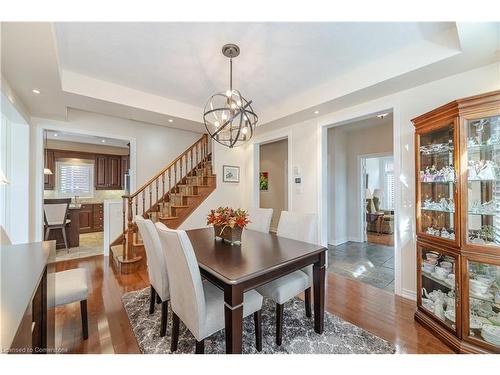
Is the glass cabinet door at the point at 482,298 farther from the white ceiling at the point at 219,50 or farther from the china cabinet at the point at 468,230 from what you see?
the white ceiling at the point at 219,50

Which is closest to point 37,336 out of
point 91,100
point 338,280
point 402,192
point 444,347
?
point 91,100

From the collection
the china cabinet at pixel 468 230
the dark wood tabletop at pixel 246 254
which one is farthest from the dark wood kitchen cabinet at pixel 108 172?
the china cabinet at pixel 468 230

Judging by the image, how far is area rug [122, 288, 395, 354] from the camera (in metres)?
1.68

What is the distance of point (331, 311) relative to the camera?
7.35 ft

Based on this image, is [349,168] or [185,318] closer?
[185,318]

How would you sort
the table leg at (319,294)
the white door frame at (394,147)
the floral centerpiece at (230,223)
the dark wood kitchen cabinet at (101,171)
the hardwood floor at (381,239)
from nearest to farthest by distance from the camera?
the table leg at (319,294)
the floral centerpiece at (230,223)
the white door frame at (394,147)
the hardwood floor at (381,239)
the dark wood kitchen cabinet at (101,171)

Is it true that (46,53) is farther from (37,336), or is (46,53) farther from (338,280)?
(338,280)

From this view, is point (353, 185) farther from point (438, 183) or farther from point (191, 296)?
point (191, 296)

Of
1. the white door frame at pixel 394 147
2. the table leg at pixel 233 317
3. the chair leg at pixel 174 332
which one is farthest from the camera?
the white door frame at pixel 394 147

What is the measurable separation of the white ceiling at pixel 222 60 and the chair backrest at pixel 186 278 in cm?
171

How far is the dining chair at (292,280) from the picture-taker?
5.71ft
